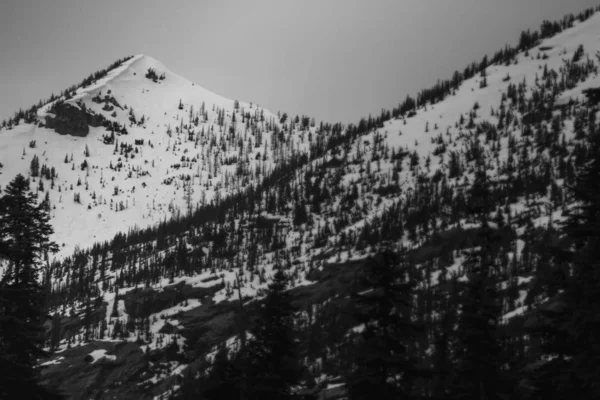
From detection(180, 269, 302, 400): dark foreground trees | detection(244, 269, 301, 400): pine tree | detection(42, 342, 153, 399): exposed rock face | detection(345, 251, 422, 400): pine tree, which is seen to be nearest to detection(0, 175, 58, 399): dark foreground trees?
detection(180, 269, 302, 400): dark foreground trees

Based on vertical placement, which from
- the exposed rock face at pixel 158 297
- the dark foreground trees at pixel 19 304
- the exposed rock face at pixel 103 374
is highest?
the exposed rock face at pixel 158 297

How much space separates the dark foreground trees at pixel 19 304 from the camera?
21984 mm

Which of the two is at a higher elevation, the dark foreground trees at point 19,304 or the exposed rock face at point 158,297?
the exposed rock face at point 158,297

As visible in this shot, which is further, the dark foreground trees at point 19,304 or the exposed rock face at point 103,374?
the exposed rock face at point 103,374

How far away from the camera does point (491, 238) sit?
114ft

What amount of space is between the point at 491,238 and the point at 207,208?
144797mm

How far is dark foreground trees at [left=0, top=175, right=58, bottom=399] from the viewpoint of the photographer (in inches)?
866

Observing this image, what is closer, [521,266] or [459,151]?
[521,266]

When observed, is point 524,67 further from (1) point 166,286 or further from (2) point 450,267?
(1) point 166,286

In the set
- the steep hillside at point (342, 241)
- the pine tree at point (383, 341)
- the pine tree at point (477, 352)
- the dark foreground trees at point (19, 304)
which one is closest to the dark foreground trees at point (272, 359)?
the pine tree at point (383, 341)

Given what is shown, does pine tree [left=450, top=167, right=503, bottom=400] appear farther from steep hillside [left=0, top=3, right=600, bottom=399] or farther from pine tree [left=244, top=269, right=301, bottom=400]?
steep hillside [left=0, top=3, right=600, bottom=399]

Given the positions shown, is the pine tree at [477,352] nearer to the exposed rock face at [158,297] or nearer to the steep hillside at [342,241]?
the steep hillside at [342,241]

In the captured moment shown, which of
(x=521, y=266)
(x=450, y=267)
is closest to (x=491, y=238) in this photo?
(x=521, y=266)

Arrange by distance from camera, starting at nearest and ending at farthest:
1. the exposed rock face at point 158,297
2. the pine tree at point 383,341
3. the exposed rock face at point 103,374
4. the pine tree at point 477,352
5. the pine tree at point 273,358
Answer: the pine tree at point 383,341
the pine tree at point 477,352
the pine tree at point 273,358
the exposed rock face at point 103,374
the exposed rock face at point 158,297
